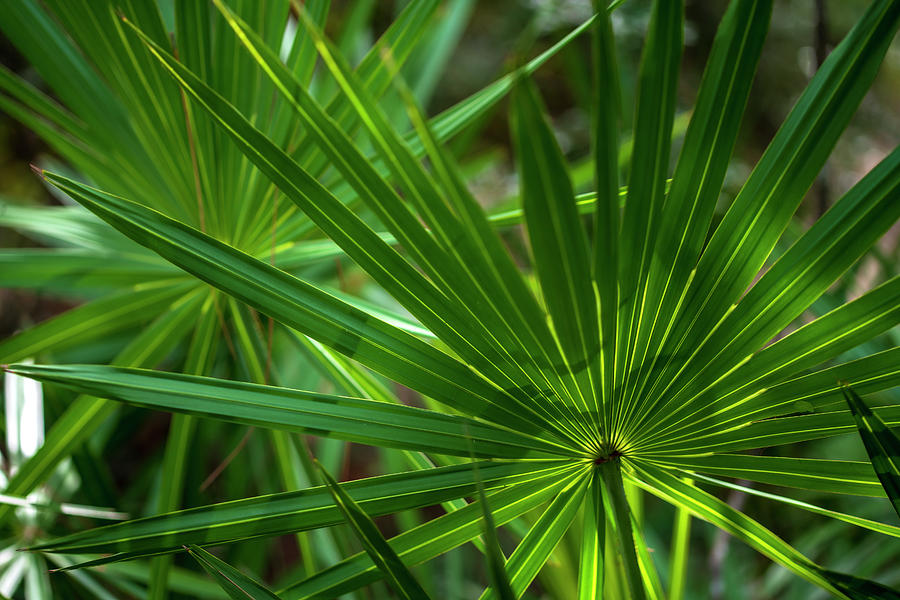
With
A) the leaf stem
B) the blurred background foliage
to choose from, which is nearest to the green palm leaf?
the leaf stem

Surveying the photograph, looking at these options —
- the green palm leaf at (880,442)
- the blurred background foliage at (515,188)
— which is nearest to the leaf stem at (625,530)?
the green palm leaf at (880,442)

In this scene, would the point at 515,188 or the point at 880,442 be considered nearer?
the point at 880,442

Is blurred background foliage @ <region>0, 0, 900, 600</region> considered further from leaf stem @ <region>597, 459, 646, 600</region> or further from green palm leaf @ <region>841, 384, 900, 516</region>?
green palm leaf @ <region>841, 384, 900, 516</region>

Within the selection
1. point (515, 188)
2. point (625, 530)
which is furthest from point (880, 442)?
point (515, 188)

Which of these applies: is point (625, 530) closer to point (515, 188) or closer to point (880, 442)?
point (880, 442)

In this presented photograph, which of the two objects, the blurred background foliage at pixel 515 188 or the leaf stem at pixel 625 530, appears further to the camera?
the blurred background foliage at pixel 515 188

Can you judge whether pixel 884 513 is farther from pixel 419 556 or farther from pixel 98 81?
pixel 98 81

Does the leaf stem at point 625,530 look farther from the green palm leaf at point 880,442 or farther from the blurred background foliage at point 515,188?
the blurred background foliage at point 515,188

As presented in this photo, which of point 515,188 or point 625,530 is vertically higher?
point 515,188

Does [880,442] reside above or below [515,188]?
below

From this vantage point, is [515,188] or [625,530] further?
[515,188]
